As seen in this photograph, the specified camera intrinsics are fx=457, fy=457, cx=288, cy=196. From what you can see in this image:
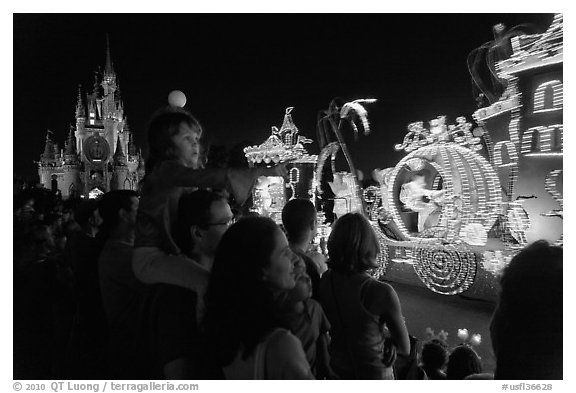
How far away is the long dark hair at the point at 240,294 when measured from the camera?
5.04 feet

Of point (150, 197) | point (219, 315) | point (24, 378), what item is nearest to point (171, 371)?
point (219, 315)

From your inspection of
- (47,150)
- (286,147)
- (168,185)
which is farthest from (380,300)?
(47,150)

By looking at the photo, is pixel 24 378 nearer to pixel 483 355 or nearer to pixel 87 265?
pixel 87 265

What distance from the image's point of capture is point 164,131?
7.51 feet

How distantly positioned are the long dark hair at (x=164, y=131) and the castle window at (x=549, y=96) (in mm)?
3042

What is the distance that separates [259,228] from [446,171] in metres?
3.64

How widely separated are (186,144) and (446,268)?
3.93 m

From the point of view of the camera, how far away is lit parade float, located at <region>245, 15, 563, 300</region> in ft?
12.6

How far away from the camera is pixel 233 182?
2.18 meters

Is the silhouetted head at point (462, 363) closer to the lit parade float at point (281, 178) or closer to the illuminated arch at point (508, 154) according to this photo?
the illuminated arch at point (508, 154)

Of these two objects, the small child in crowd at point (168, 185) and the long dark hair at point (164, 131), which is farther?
the long dark hair at point (164, 131)

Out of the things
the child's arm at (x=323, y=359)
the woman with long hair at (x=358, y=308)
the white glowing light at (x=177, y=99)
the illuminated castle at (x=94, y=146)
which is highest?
the illuminated castle at (x=94, y=146)

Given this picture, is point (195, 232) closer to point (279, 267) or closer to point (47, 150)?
point (279, 267)

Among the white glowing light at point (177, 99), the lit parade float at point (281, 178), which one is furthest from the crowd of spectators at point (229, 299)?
the lit parade float at point (281, 178)
